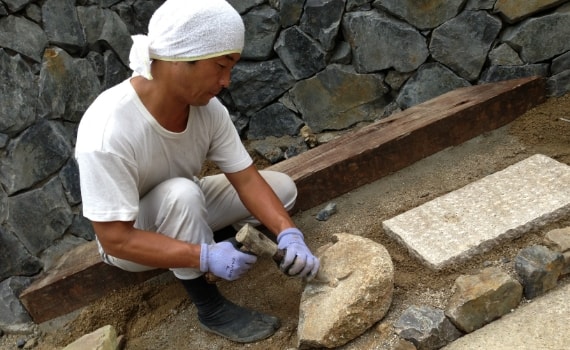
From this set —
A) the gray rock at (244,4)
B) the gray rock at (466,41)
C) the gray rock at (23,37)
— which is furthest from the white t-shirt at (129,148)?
the gray rock at (466,41)

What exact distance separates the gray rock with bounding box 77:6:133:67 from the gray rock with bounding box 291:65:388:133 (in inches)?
42.6

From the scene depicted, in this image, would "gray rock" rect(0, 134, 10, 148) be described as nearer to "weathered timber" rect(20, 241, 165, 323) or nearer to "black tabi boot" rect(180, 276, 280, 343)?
"weathered timber" rect(20, 241, 165, 323)

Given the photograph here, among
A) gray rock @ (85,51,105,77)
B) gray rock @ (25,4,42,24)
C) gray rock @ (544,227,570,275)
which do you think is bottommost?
gray rock @ (544,227,570,275)

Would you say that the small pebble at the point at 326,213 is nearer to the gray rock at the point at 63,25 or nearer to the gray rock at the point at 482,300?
the gray rock at the point at 482,300

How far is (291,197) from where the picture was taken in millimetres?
2801

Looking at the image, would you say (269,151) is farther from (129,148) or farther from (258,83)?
(129,148)

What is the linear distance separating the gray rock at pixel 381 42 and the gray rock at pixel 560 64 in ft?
2.39

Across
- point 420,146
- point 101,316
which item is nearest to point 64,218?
point 101,316

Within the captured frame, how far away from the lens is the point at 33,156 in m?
2.86

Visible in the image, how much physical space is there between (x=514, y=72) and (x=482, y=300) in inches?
69.4

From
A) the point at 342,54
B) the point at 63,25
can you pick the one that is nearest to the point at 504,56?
the point at 342,54

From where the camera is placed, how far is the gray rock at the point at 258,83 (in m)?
3.61

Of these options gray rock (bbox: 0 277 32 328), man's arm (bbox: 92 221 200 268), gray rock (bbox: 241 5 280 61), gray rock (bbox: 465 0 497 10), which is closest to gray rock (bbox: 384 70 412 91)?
gray rock (bbox: 465 0 497 10)

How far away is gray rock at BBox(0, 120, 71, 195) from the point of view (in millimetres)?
2795
